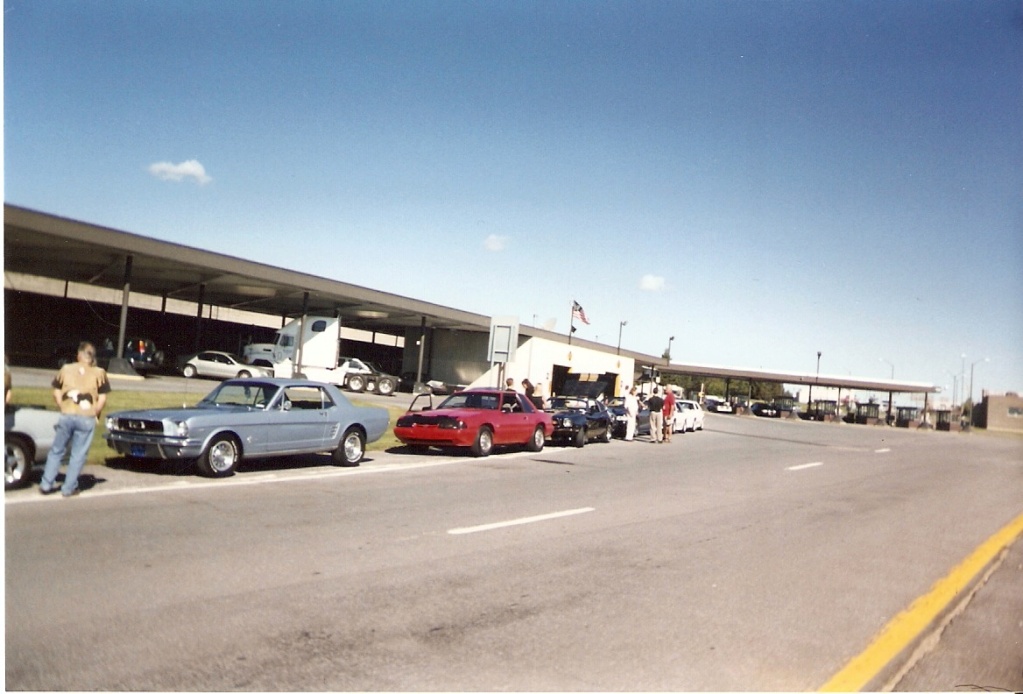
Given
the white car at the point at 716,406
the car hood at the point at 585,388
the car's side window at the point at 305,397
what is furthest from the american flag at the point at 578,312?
the white car at the point at 716,406

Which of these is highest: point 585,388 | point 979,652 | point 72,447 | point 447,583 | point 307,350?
point 307,350

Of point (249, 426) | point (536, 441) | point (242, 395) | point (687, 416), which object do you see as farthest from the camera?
point (687, 416)

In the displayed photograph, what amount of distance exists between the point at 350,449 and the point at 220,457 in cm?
277

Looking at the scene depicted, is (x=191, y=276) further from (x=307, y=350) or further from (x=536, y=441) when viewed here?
(x=536, y=441)

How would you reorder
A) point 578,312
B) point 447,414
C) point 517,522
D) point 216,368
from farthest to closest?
point 578,312
point 216,368
point 447,414
point 517,522

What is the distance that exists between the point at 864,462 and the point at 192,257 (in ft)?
77.4

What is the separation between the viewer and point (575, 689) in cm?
394

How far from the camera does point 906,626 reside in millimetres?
5230

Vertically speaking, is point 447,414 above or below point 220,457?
above

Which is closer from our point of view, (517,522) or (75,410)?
(75,410)

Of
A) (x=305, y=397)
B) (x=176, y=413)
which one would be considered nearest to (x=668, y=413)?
(x=305, y=397)

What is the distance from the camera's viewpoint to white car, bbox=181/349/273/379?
3211cm

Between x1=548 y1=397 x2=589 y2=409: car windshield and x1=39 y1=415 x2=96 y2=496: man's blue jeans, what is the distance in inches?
584

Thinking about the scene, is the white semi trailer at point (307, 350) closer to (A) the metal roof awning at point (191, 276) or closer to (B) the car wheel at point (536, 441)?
(A) the metal roof awning at point (191, 276)
